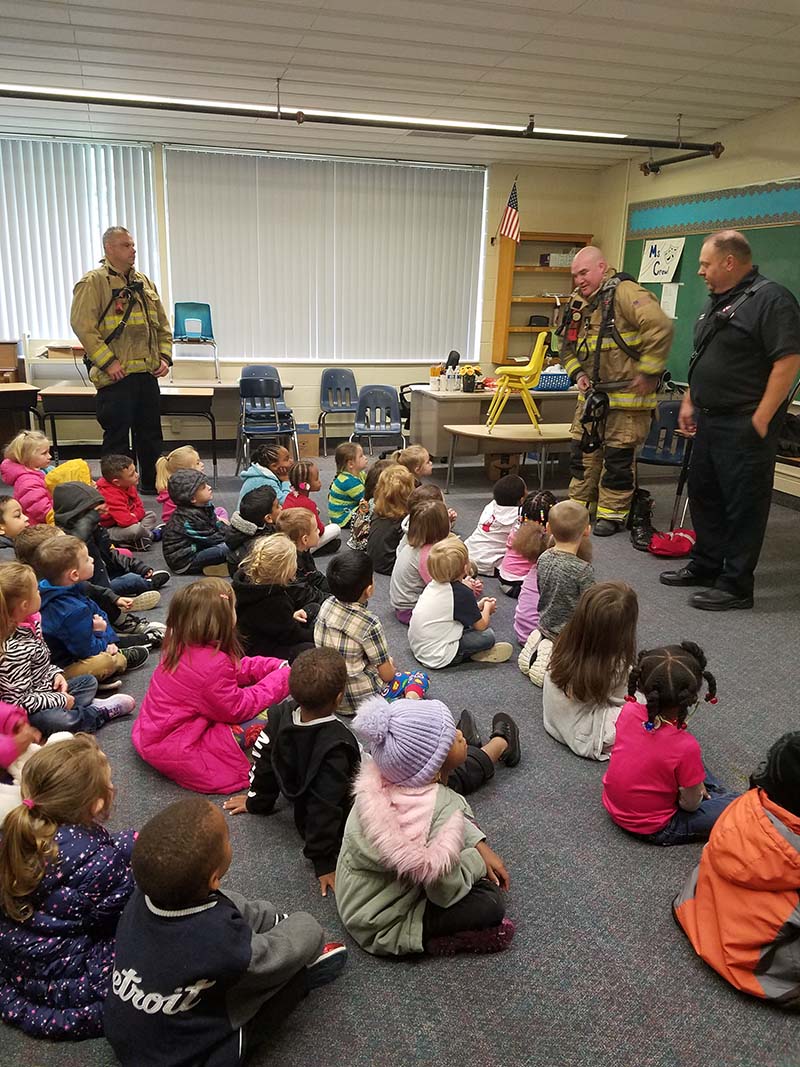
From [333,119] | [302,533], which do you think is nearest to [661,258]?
[333,119]

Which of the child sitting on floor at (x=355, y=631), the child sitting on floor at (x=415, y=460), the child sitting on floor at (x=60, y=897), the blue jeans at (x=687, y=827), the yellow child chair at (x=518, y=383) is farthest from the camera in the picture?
the yellow child chair at (x=518, y=383)

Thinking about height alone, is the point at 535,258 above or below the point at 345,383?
above

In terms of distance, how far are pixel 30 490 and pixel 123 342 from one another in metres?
1.78

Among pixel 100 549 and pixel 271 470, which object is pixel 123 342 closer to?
pixel 271 470

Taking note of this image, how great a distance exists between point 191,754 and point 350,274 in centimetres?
673

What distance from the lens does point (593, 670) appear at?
2.53 m

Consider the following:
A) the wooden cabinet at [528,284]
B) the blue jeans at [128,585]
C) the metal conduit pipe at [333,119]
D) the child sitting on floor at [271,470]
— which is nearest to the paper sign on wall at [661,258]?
the metal conduit pipe at [333,119]

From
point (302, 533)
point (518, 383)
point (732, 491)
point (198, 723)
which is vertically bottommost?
point (198, 723)

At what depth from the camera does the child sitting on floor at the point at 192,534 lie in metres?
4.27

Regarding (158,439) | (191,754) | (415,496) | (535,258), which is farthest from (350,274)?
(191,754)

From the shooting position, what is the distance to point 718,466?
404 centimetres

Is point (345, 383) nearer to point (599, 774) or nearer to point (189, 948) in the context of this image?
point (599, 774)

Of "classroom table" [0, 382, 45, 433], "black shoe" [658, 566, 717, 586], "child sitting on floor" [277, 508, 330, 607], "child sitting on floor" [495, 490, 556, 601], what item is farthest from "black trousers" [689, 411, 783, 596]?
"classroom table" [0, 382, 45, 433]

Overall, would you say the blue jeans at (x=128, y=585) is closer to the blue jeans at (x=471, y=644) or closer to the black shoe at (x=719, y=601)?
the blue jeans at (x=471, y=644)
